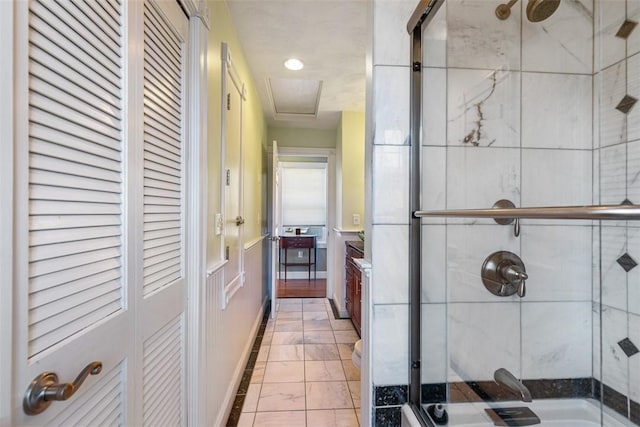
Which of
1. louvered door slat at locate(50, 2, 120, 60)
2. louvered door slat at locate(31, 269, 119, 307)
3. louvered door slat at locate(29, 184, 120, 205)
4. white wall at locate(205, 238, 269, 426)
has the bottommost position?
white wall at locate(205, 238, 269, 426)

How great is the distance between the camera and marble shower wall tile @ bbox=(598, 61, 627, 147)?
119 centimetres

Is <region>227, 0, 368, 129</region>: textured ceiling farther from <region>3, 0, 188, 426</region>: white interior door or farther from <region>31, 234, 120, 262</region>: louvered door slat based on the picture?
<region>31, 234, 120, 262</region>: louvered door slat

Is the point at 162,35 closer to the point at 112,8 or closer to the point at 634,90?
the point at 112,8

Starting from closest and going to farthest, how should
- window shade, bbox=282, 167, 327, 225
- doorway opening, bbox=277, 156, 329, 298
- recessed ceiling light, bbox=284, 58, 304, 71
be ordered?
recessed ceiling light, bbox=284, 58, 304, 71 < doorway opening, bbox=277, 156, 329, 298 < window shade, bbox=282, 167, 327, 225

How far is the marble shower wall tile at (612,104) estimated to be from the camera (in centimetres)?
119

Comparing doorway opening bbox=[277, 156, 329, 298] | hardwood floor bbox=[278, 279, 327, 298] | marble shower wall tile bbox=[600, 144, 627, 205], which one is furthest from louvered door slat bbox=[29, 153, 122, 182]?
doorway opening bbox=[277, 156, 329, 298]

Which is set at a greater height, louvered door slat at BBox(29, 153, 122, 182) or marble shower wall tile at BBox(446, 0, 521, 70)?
marble shower wall tile at BBox(446, 0, 521, 70)

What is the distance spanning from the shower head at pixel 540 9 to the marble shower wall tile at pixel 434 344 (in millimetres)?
1302

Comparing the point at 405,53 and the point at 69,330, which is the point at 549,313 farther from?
the point at 69,330

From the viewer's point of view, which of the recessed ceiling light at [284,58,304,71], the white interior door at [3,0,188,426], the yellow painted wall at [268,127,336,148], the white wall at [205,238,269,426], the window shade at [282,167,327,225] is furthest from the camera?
the window shade at [282,167,327,225]

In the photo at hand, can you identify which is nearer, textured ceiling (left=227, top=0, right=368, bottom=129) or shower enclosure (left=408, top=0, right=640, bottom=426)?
shower enclosure (left=408, top=0, right=640, bottom=426)

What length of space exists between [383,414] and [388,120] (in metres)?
1.27

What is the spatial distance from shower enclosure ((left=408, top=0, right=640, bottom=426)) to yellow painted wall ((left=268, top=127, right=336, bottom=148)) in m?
2.99

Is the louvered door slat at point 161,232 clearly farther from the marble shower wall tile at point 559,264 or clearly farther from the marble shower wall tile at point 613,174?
the marble shower wall tile at point 613,174
